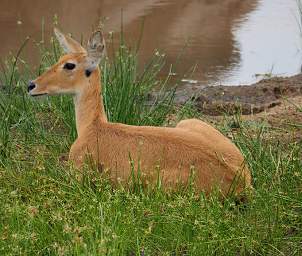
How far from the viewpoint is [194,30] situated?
15.5 meters

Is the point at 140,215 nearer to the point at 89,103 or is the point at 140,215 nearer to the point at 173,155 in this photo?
the point at 173,155

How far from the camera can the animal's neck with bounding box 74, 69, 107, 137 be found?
23.3ft

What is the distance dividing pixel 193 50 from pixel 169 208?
8.63 metres

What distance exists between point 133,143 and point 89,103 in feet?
2.40

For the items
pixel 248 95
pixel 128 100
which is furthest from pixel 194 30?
pixel 128 100

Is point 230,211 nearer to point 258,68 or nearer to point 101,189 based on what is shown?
point 101,189

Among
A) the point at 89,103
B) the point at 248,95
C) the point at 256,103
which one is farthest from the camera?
the point at 248,95

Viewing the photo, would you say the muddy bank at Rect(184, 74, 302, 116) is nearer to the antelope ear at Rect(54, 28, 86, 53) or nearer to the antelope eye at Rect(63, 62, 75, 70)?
the antelope ear at Rect(54, 28, 86, 53)

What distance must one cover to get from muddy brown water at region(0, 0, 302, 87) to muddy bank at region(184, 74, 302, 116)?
3.05 ft

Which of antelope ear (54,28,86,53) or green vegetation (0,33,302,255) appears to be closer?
green vegetation (0,33,302,255)

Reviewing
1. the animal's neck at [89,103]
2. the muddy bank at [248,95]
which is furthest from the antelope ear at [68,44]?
the muddy bank at [248,95]

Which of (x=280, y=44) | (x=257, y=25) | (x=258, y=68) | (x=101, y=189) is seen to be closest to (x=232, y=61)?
(x=258, y=68)

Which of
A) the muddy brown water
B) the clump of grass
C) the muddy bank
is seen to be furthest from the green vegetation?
the muddy brown water

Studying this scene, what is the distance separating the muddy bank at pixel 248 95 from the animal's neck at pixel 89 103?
8.88ft
